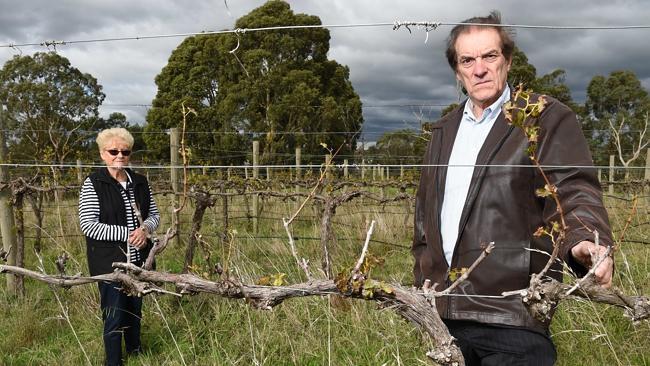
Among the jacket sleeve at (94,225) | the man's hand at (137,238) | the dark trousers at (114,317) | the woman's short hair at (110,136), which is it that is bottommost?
the dark trousers at (114,317)

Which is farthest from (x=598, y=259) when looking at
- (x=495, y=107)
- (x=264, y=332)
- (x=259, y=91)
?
(x=259, y=91)

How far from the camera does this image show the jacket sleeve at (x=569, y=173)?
1.35m

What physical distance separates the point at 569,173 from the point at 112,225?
2.43 m

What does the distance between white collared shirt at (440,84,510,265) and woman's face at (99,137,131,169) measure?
6.55 feet

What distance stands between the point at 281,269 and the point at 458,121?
3.06 meters

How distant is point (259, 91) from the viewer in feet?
71.9

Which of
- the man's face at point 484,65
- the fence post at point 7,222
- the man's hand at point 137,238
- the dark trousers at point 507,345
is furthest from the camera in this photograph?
the fence post at point 7,222

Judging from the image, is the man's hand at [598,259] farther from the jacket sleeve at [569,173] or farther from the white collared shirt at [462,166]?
the white collared shirt at [462,166]

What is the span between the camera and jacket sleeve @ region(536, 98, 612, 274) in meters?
1.35

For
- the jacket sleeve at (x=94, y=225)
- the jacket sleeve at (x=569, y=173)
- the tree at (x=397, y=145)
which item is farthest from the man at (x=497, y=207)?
the jacket sleeve at (x=94, y=225)

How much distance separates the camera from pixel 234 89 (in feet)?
71.3

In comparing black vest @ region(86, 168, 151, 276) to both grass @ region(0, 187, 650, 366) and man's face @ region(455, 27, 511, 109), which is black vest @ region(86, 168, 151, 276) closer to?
grass @ region(0, 187, 650, 366)

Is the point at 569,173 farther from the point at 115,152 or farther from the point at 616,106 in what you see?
the point at 616,106

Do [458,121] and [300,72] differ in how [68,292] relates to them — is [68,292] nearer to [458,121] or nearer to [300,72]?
[458,121]
